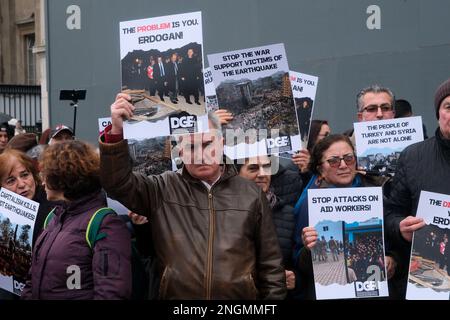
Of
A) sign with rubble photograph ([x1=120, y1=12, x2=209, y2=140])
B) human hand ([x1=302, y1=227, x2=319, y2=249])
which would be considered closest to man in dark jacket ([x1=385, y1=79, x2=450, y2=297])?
human hand ([x1=302, y1=227, x2=319, y2=249])

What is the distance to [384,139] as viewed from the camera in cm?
480

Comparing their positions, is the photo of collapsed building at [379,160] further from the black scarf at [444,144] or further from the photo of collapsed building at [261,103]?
the black scarf at [444,144]

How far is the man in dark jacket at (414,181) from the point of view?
3.59 m

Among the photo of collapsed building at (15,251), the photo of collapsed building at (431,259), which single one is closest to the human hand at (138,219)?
the photo of collapsed building at (15,251)

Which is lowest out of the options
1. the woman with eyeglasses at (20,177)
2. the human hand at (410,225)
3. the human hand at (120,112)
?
the human hand at (410,225)

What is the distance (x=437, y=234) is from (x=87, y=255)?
1.66m

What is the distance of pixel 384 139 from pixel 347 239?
4.31 feet

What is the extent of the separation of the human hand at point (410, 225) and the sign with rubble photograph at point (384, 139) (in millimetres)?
1184

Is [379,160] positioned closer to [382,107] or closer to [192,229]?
[382,107]

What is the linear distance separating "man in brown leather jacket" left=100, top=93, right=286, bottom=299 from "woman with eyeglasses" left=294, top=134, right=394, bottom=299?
33 cm

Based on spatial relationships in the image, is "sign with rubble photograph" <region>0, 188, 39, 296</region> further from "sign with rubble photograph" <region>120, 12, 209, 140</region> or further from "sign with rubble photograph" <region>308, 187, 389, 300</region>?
"sign with rubble photograph" <region>308, 187, 389, 300</region>

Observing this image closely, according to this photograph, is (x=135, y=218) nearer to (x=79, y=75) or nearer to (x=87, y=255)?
(x=87, y=255)

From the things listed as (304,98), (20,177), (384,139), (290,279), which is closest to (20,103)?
(304,98)

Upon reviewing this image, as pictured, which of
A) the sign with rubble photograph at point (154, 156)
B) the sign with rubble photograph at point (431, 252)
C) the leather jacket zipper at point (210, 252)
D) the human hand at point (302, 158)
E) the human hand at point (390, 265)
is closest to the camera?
the leather jacket zipper at point (210, 252)
